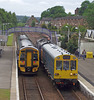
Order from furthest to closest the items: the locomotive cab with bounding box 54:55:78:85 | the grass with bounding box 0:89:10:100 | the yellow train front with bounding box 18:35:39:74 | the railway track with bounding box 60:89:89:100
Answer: the yellow train front with bounding box 18:35:39:74 < the locomotive cab with bounding box 54:55:78:85 < the railway track with bounding box 60:89:89:100 < the grass with bounding box 0:89:10:100

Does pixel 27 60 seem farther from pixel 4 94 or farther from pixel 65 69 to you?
pixel 4 94

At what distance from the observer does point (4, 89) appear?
17969 millimetres

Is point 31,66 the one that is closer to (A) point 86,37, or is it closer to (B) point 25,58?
(B) point 25,58

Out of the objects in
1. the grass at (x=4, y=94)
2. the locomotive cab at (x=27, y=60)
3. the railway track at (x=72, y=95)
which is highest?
the locomotive cab at (x=27, y=60)

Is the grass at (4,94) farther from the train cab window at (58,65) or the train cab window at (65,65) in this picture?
the train cab window at (65,65)

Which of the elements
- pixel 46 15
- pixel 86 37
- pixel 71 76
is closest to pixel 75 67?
pixel 71 76

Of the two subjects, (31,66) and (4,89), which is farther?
(31,66)

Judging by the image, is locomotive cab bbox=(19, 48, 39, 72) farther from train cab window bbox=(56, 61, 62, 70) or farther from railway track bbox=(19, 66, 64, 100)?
train cab window bbox=(56, 61, 62, 70)

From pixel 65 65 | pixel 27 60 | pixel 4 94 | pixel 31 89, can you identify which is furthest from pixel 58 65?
pixel 27 60

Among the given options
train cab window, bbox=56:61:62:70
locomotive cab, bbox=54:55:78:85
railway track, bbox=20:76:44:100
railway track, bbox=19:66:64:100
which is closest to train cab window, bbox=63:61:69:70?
locomotive cab, bbox=54:55:78:85

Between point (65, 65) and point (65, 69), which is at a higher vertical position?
point (65, 65)

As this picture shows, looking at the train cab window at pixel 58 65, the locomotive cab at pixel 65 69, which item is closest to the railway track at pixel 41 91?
the locomotive cab at pixel 65 69

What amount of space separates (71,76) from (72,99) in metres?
2.12

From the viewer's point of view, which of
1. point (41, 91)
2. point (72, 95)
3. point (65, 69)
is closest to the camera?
point (72, 95)
